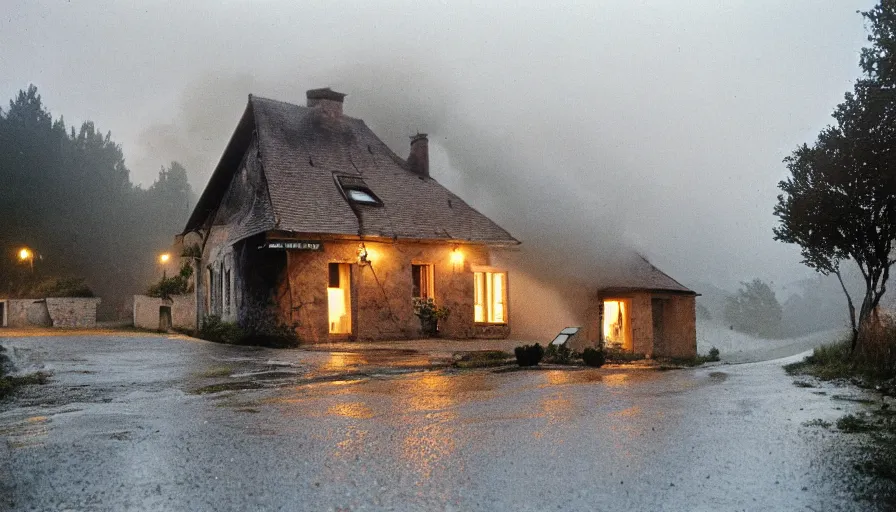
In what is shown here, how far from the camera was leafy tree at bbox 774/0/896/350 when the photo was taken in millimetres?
12891

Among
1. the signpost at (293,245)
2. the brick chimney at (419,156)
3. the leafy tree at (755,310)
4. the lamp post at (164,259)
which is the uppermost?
the brick chimney at (419,156)

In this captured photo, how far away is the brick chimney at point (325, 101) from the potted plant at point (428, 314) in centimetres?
789

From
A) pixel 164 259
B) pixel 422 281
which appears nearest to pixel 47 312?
pixel 164 259

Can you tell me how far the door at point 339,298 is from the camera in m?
23.5

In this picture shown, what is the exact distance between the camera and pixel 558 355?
47.4ft

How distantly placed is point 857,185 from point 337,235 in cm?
1247

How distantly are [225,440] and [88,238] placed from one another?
152 ft

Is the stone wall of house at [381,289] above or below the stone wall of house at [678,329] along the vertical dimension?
above

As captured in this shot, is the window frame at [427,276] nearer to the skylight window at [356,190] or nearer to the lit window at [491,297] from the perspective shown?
the lit window at [491,297]

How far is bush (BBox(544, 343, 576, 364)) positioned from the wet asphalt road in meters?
3.39

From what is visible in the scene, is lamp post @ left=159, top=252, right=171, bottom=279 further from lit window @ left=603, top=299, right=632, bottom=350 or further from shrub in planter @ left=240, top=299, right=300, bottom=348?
lit window @ left=603, top=299, right=632, bottom=350

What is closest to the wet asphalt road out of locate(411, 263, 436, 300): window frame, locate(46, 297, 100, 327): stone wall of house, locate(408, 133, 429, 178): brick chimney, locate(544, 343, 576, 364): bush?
locate(544, 343, 576, 364): bush

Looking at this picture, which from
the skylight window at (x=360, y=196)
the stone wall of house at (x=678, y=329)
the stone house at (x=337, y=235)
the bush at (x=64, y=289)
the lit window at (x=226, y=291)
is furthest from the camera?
the bush at (x=64, y=289)

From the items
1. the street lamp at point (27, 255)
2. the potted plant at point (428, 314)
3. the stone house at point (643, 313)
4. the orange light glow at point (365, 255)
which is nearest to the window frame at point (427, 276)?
the potted plant at point (428, 314)
